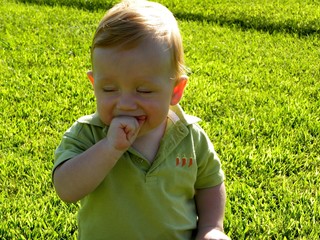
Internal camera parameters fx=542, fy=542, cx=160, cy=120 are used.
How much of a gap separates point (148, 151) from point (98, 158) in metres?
0.29

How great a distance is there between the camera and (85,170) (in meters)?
1.92

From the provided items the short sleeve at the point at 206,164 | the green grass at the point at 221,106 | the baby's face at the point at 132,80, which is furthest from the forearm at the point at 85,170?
the green grass at the point at 221,106

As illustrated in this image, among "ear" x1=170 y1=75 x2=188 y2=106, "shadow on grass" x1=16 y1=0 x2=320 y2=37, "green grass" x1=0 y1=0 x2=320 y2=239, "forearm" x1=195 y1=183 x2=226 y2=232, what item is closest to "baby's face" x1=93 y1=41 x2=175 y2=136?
"ear" x1=170 y1=75 x2=188 y2=106

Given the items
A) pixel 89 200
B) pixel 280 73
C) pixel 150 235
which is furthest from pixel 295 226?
pixel 280 73

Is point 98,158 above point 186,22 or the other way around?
above

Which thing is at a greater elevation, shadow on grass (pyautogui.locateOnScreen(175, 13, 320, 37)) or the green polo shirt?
the green polo shirt

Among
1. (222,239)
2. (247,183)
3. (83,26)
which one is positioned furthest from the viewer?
(83,26)

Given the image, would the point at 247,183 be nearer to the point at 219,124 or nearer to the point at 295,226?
the point at 295,226

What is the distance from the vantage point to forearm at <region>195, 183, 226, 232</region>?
7.50ft

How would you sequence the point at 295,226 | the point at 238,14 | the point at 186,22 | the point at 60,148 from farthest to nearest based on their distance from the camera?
the point at 238,14, the point at 186,22, the point at 295,226, the point at 60,148

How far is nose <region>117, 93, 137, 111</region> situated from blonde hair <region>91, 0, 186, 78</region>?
0.17 meters

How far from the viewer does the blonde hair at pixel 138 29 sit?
1.88 m

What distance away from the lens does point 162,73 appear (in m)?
1.95

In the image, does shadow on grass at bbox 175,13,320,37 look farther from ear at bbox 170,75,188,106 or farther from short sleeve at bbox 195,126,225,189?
ear at bbox 170,75,188,106
